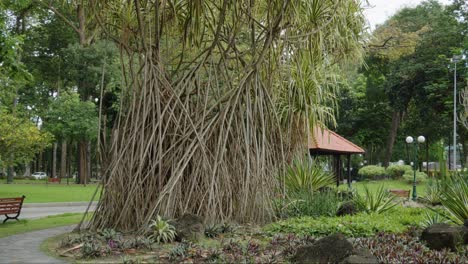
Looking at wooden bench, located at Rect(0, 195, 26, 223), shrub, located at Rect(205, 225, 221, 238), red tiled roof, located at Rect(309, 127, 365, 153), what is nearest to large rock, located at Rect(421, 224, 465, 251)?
shrub, located at Rect(205, 225, 221, 238)

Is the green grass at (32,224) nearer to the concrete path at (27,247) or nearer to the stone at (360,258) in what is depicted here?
the concrete path at (27,247)

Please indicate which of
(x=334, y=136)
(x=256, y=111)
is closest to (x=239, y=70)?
(x=256, y=111)

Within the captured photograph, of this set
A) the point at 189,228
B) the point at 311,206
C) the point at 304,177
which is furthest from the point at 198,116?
the point at 304,177

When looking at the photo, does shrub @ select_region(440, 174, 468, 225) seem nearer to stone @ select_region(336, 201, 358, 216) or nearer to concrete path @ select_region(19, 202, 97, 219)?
stone @ select_region(336, 201, 358, 216)

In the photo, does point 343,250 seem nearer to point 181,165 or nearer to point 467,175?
point 181,165

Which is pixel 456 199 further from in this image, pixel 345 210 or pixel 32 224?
pixel 32 224

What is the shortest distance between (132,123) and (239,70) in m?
2.57

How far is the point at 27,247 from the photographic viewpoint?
757 cm

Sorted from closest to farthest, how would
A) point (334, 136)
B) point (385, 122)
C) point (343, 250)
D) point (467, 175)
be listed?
point (343, 250) < point (467, 175) < point (334, 136) < point (385, 122)

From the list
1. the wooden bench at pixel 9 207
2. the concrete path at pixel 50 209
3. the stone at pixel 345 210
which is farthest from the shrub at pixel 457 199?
the concrete path at pixel 50 209

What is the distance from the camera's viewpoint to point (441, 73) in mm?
31953

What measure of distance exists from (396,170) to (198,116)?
90.8ft

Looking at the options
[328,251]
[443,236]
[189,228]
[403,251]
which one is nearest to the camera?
[328,251]

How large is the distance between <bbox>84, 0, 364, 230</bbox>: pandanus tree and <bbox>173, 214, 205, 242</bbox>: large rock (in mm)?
671
